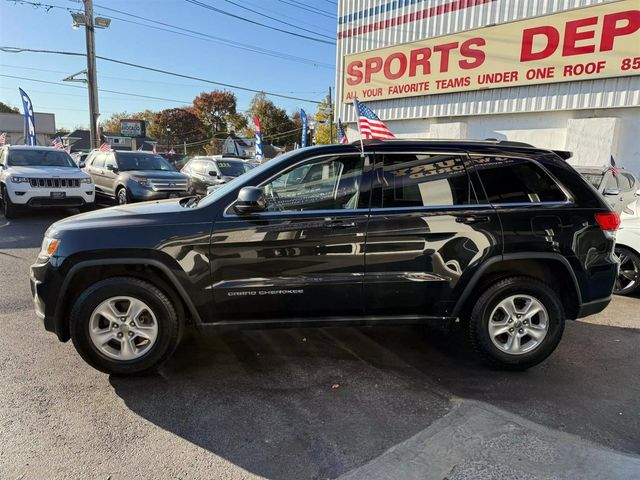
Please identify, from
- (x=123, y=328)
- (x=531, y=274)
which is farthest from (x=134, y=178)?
(x=531, y=274)

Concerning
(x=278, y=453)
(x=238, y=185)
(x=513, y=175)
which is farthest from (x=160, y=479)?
(x=513, y=175)

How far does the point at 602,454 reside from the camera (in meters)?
2.68

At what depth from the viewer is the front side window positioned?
3572 millimetres

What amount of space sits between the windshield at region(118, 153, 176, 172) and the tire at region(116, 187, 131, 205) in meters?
0.69

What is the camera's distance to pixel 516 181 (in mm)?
3762

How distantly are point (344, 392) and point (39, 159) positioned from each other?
10955 millimetres

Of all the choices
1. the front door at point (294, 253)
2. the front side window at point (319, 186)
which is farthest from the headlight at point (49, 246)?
the front side window at point (319, 186)

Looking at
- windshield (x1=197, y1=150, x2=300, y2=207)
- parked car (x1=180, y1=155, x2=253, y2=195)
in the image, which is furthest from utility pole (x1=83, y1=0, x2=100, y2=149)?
windshield (x1=197, y1=150, x2=300, y2=207)

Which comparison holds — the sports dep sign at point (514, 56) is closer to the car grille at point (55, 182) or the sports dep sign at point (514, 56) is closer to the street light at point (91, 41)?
the car grille at point (55, 182)

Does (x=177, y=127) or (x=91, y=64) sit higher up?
(x=177, y=127)

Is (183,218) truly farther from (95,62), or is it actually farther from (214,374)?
(95,62)

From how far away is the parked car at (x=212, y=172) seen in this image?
46.5ft

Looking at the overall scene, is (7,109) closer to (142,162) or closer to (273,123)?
(273,123)

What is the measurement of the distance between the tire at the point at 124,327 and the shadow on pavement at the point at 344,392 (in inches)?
6.9
